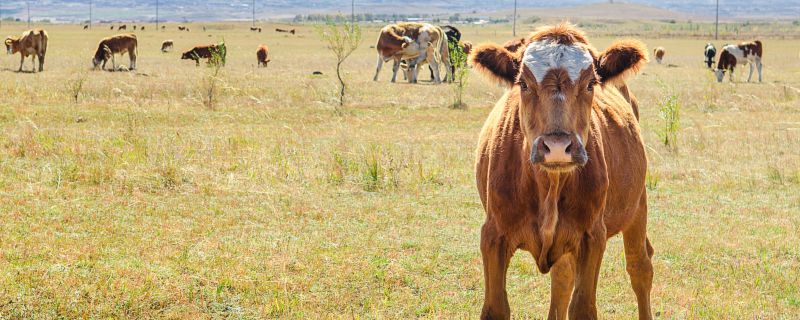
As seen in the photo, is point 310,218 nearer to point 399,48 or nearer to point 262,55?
point 399,48

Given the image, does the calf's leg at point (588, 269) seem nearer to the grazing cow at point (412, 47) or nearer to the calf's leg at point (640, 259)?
the calf's leg at point (640, 259)

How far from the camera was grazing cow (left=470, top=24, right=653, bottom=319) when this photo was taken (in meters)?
4.85

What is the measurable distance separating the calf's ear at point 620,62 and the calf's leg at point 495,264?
44.4 inches

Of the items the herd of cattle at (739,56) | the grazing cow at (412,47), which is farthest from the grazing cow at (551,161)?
the herd of cattle at (739,56)

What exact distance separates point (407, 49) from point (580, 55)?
28180 mm

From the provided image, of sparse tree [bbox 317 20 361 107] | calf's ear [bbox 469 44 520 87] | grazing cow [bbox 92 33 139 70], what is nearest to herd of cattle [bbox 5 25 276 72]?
grazing cow [bbox 92 33 139 70]

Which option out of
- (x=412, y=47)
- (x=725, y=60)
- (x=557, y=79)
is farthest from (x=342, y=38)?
(x=557, y=79)

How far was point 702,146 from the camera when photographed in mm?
15992

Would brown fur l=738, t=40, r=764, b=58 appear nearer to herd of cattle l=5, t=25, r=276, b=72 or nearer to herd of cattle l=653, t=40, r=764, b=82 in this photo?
herd of cattle l=653, t=40, r=764, b=82

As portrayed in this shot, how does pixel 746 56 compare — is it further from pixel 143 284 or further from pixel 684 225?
pixel 143 284

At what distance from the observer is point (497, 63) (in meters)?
5.41

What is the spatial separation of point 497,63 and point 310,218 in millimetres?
5429

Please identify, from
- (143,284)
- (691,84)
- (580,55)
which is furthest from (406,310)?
(691,84)

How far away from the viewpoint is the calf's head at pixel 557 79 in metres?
4.63
